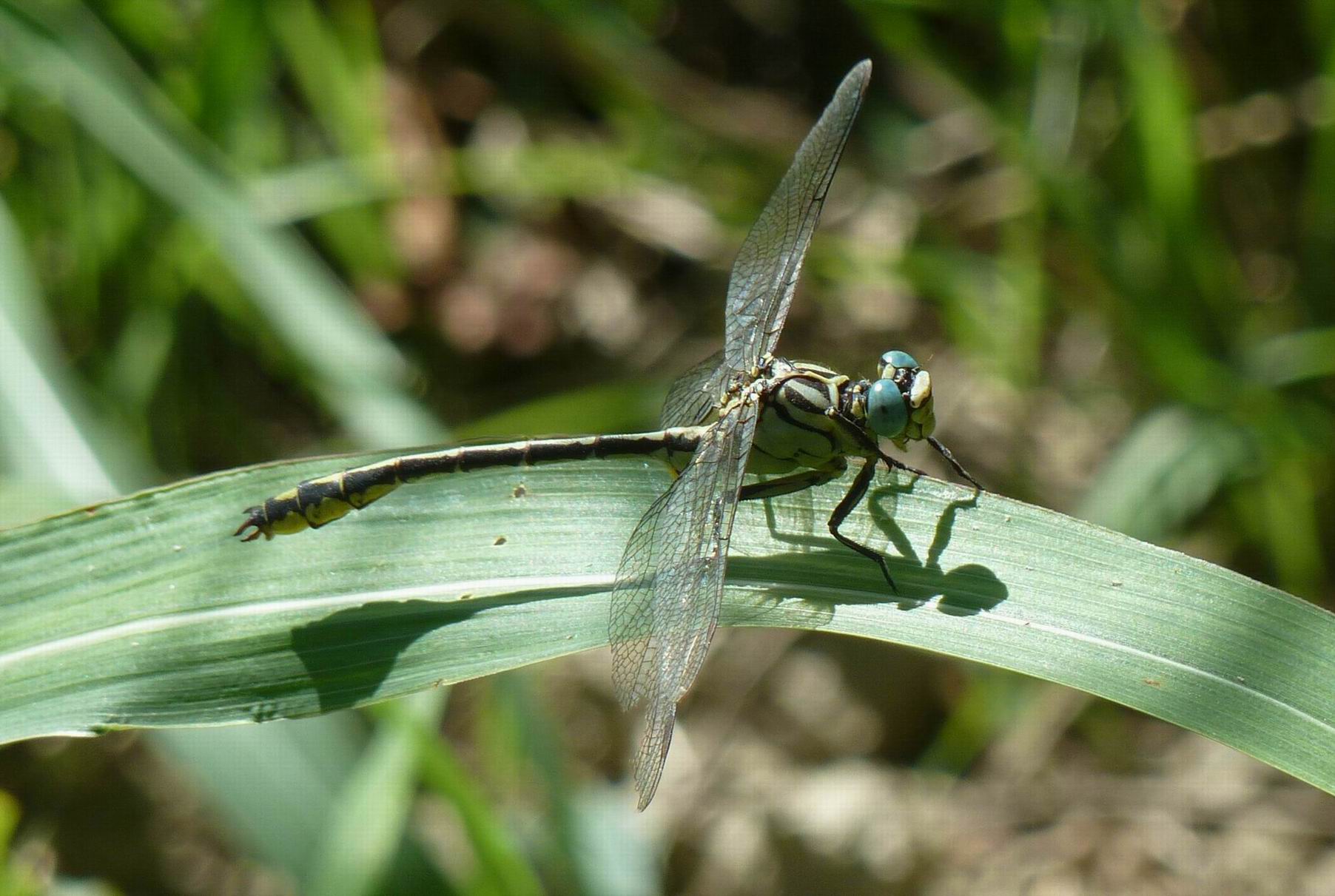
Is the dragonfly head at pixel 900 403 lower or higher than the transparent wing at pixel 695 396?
lower

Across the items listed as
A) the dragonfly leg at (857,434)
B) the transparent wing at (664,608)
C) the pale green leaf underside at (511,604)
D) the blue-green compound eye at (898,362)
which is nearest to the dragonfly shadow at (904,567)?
the pale green leaf underside at (511,604)

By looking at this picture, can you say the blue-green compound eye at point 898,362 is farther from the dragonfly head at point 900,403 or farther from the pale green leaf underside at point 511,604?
the pale green leaf underside at point 511,604

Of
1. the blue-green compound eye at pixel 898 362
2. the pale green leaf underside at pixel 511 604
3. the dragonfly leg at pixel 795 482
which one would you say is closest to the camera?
the pale green leaf underside at pixel 511 604

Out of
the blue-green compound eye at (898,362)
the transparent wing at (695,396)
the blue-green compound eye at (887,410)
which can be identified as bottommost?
the blue-green compound eye at (887,410)

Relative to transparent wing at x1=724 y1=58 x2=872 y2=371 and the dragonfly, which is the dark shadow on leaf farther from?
transparent wing at x1=724 y1=58 x2=872 y2=371

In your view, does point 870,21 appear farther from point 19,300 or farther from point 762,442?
point 19,300

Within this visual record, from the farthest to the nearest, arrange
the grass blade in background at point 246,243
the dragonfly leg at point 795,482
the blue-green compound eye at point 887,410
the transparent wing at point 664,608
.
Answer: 1. the grass blade in background at point 246,243
2. the blue-green compound eye at point 887,410
3. the dragonfly leg at point 795,482
4. the transparent wing at point 664,608

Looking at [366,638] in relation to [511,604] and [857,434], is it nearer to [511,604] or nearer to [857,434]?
[511,604]

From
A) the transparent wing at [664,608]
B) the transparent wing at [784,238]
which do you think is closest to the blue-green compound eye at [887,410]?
the transparent wing at [784,238]

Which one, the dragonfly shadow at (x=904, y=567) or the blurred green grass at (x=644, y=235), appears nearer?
the dragonfly shadow at (x=904, y=567)
